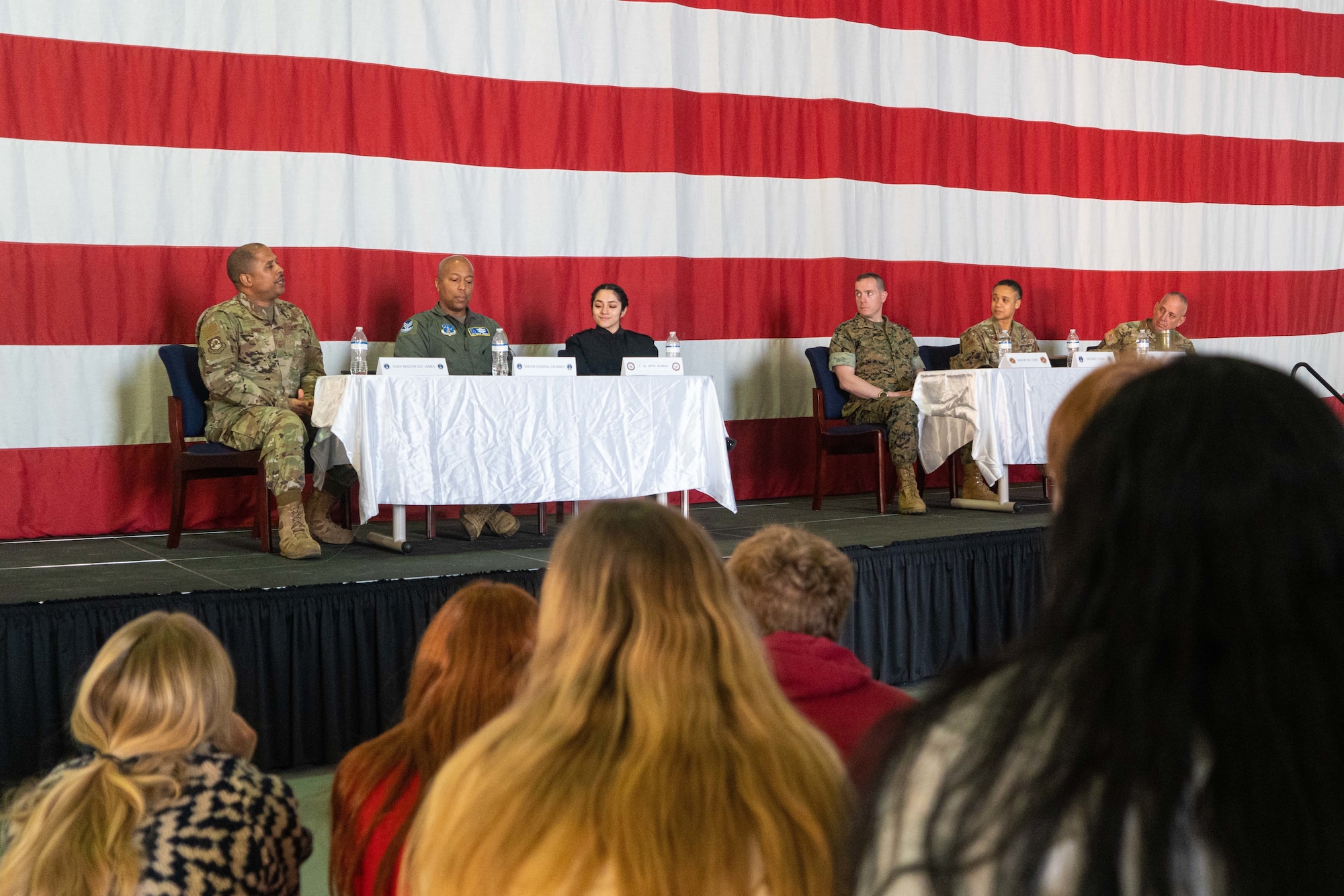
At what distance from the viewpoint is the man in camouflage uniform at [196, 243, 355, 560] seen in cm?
355

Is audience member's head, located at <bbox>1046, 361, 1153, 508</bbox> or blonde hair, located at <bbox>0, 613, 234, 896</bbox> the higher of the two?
audience member's head, located at <bbox>1046, 361, 1153, 508</bbox>

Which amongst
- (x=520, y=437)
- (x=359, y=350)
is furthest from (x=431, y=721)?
(x=359, y=350)

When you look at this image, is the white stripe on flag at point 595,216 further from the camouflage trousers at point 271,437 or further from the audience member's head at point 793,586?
the audience member's head at point 793,586

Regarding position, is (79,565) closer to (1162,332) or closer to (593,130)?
(593,130)

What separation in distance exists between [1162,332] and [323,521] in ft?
13.0

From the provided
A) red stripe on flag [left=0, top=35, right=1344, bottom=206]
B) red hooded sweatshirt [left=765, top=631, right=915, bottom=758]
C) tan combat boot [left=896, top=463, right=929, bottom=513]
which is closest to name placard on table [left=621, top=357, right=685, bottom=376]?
tan combat boot [left=896, top=463, right=929, bottom=513]

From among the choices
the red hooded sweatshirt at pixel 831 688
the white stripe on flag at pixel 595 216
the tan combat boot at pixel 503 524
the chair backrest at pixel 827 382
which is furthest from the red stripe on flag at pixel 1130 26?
the red hooded sweatshirt at pixel 831 688

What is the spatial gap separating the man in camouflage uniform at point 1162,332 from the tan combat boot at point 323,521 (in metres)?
3.55

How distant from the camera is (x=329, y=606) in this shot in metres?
2.60

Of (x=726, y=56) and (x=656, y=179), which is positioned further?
(x=726, y=56)

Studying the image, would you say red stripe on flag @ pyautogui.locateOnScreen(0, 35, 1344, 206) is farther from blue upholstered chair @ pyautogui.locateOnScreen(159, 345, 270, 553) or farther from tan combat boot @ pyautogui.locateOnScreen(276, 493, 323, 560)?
tan combat boot @ pyautogui.locateOnScreen(276, 493, 323, 560)

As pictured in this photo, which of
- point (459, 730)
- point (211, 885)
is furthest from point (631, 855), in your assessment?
point (211, 885)

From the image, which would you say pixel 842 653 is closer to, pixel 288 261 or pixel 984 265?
pixel 288 261

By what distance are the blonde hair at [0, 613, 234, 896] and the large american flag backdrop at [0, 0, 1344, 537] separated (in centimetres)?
328
